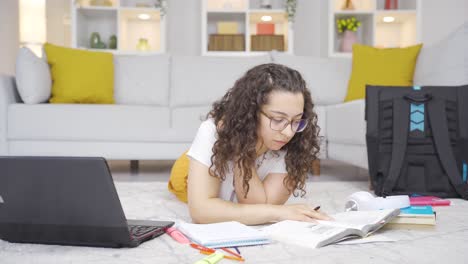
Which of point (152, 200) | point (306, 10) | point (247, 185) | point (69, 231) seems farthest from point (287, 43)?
point (69, 231)

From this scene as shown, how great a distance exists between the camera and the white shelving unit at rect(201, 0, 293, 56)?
506 cm

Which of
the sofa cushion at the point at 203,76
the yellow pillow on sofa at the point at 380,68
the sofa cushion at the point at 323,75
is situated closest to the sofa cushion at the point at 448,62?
the yellow pillow on sofa at the point at 380,68

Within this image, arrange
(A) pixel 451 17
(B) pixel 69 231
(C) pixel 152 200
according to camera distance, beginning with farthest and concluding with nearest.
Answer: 1. (A) pixel 451 17
2. (C) pixel 152 200
3. (B) pixel 69 231

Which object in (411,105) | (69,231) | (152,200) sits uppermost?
(411,105)

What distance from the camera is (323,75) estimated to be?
3836 mm

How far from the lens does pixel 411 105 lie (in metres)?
2.33

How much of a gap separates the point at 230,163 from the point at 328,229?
384 millimetres

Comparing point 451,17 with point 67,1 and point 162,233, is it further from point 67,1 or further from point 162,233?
point 162,233

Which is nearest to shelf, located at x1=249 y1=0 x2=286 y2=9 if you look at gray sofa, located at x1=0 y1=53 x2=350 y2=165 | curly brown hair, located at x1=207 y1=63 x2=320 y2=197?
gray sofa, located at x1=0 y1=53 x2=350 y2=165

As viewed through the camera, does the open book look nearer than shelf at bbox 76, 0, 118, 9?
Yes

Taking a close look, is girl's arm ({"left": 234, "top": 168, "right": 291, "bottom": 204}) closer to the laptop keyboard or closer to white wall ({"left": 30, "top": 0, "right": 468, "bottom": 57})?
the laptop keyboard

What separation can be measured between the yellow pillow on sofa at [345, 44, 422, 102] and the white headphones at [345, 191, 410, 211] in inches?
77.5

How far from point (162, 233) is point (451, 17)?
502 centimetres

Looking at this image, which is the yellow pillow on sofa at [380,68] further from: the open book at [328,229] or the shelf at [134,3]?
the shelf at [134,3]
